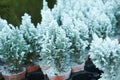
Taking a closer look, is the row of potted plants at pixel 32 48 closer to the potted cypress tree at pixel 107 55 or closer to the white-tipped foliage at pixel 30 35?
the white-tipped foliage at pixel 30 35

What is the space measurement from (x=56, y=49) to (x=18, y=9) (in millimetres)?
1230

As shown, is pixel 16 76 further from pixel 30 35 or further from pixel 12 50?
pixel 30 35

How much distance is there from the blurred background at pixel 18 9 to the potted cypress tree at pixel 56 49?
961 millimetres

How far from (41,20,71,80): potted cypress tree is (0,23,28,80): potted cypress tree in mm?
217

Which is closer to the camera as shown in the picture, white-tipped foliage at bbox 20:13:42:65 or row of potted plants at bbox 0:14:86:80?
row of potted plants at bbox 0:14:86:80

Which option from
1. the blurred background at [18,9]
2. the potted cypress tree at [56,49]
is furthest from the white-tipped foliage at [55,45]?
the blurred background at [18,9]

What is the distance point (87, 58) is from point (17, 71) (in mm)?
565

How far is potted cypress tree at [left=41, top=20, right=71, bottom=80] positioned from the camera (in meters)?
2.03

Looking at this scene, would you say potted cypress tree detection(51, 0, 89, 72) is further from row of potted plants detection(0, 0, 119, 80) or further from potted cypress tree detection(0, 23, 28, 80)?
potted cypress tree detection(0, 23, 28, 80)

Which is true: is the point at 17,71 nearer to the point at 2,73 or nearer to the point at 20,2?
the point at 2,73

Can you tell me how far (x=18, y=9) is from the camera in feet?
10.3

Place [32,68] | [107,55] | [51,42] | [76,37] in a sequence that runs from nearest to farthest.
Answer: [107,55] → [51,42] → [76,37] → [32,68]

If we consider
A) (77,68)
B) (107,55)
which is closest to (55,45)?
(77,68)

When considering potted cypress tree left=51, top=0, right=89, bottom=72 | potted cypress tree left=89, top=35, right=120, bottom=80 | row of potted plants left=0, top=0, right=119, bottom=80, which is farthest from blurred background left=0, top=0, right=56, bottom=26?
potted cypress tree left=89, top=35, right=120, bottom=80
